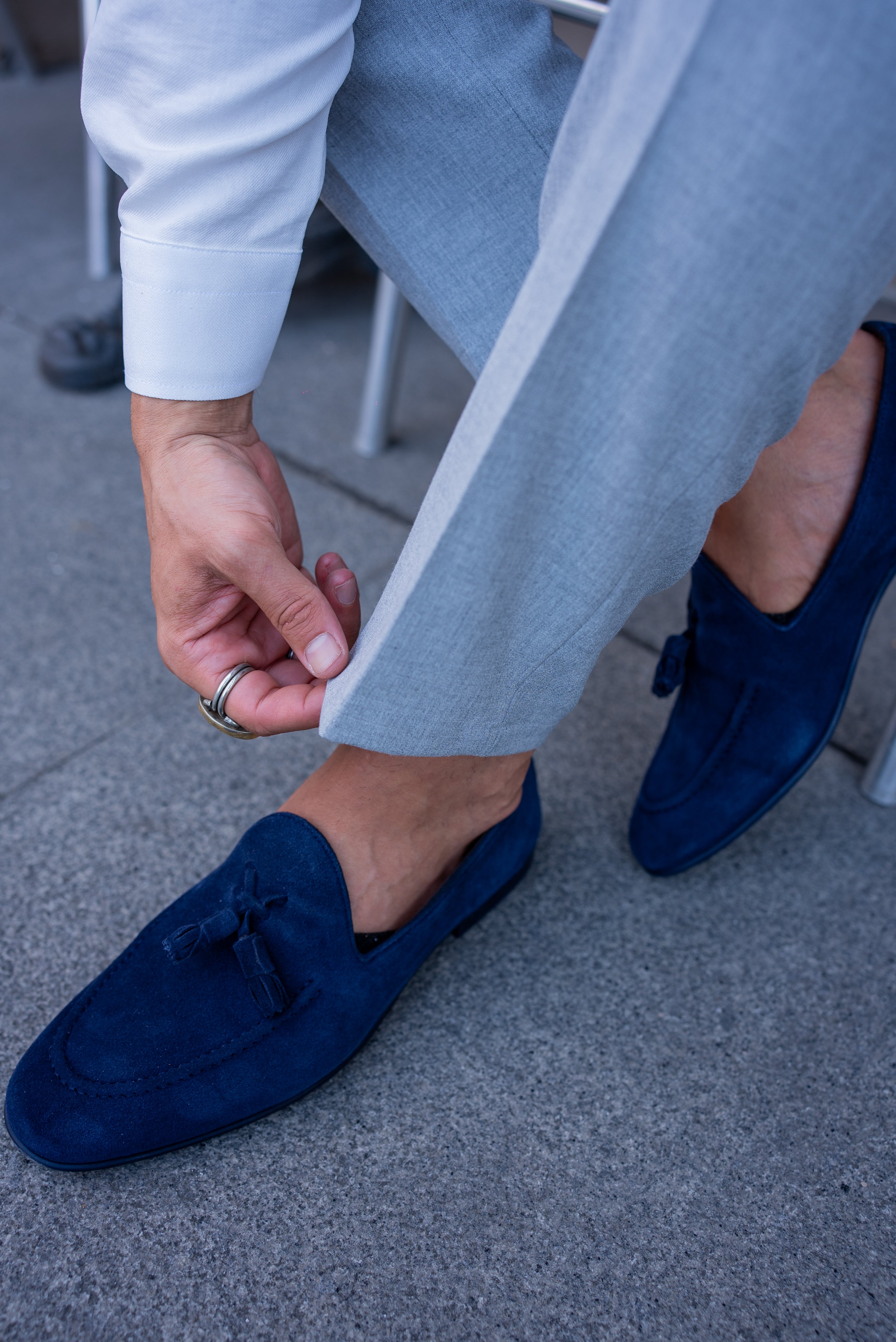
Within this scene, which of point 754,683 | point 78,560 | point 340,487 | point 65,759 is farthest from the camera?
point 340,487

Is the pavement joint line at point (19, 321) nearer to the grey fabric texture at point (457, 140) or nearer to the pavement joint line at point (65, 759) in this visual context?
the pavement joint line at point (65, 759)

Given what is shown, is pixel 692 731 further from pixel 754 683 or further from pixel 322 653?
pixel 322 653

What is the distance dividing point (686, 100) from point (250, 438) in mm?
376

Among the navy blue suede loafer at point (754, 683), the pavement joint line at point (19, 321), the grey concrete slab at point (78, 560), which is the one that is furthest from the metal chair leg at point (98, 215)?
the navy blue suede loafer at point (754, 683)

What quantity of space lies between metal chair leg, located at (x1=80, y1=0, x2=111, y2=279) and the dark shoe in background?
13.2 inches

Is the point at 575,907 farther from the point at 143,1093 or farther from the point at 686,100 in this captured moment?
→ the point at 686,100

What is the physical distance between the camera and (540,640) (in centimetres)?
50

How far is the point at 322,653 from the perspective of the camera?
55 centimetres

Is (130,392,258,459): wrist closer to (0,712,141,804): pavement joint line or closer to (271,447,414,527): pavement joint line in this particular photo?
(0,712,141,804): pavement joint line

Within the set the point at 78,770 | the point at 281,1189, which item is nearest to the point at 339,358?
the point at 78,770

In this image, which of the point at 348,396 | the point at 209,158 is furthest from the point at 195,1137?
the point at 348,396

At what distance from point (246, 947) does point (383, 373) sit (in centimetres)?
94

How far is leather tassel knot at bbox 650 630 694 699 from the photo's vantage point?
2.50 ft

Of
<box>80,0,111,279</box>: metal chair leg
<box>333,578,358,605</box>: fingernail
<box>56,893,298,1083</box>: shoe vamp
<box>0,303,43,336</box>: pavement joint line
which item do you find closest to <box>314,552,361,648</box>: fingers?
<box>333,578,358,605</box>: fingernail
